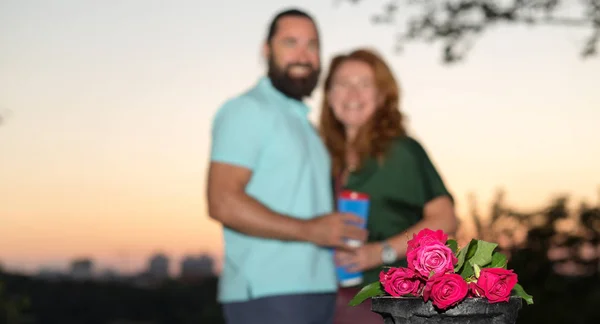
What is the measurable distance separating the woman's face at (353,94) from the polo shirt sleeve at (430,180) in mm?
359

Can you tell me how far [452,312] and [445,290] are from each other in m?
0.11

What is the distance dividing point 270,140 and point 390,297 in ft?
6.21

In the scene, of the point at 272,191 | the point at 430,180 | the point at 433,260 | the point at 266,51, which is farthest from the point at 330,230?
the point at 433,260

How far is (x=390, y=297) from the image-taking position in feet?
10.5

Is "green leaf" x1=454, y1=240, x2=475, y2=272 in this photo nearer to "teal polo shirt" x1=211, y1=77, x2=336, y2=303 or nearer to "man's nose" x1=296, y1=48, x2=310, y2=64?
"teal polo shirt" x1=211, y1=77, x2=336, y2=303

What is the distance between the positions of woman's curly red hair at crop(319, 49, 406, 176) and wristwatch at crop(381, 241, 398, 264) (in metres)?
0.48

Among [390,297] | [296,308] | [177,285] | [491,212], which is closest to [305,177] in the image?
[296,308]

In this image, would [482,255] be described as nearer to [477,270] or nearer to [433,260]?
[477,270]

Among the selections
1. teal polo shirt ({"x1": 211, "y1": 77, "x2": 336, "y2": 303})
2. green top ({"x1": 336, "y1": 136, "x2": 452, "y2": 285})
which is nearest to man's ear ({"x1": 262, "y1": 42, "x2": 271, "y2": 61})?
teal polo shirt ({"x1": 211, "y1": 77, "x2": 336, "y2": 303})

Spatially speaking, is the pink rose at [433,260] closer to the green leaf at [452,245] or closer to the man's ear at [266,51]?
the green leaf at [452,245]

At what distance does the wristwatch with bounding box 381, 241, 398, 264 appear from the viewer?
15.8ft

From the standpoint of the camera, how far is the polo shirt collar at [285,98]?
5.21 metres

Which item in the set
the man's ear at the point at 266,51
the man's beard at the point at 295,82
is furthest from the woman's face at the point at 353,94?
the man's ear at the point at 266,51

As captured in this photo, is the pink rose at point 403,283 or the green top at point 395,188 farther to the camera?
the green top at point 395,188
